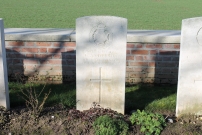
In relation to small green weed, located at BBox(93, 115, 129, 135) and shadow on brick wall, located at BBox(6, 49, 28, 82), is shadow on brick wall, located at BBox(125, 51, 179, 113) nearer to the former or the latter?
small green weed, located at BBox(93, 115, 129, 135)

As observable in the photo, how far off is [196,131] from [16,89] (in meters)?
2.92

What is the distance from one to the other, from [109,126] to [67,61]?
229cm

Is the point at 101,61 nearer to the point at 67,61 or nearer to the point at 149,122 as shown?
the point at 149,122

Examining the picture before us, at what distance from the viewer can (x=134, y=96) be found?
17.4 ft

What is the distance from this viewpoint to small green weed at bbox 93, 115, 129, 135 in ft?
12.2

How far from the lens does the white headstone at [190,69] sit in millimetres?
4145

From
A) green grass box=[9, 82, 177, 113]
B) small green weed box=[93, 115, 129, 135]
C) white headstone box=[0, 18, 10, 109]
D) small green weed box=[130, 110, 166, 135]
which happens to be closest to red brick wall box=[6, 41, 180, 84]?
green grass box=[9, 82, 177, 113]

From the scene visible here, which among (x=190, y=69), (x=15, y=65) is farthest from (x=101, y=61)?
(x=15, y=65)

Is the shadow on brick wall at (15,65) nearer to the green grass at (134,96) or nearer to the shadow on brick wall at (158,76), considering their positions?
the green grass at (134,96)

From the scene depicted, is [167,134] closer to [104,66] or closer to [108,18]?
[104,66]

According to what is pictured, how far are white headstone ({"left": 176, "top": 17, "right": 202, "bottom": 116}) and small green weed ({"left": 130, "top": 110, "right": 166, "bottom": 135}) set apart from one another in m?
0.55

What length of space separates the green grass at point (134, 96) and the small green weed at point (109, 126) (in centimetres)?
85

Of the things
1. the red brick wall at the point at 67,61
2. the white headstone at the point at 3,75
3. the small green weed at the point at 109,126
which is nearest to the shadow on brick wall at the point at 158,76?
the red brick wall at the point at 67,61

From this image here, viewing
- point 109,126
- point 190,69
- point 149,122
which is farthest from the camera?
point 190,69
